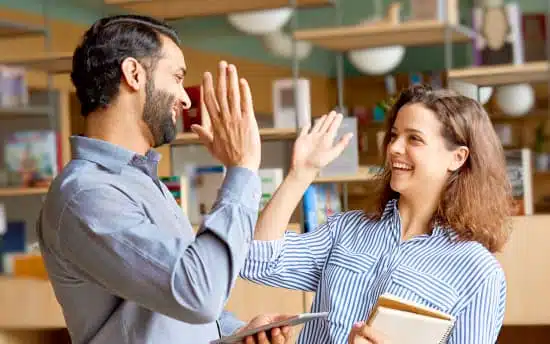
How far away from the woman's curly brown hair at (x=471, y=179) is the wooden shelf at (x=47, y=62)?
2.52m

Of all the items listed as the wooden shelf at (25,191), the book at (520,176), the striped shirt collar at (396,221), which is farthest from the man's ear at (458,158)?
the wooden shelf at (25,191)

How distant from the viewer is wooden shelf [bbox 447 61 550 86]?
380 cm

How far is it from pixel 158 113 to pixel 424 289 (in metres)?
0.68

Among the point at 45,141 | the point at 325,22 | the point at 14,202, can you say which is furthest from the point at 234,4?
the point at 325,22

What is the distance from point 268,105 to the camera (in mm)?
7656

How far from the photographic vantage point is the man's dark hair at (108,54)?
155 centimetres

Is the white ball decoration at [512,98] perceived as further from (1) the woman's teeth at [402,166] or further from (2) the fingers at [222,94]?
(2) the fingers at [222,94]

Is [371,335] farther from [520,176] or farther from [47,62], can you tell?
[47,62]

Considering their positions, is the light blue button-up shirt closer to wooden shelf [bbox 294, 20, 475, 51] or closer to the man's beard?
the man's beard

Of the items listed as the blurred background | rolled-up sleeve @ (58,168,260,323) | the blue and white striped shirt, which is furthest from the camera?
the blurred background

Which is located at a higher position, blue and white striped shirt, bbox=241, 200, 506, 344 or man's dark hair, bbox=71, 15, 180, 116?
man's dark hair, bbox=71, 15, 180, 116

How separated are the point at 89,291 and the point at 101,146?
238 mm

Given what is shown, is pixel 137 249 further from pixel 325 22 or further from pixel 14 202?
pixel 325 22

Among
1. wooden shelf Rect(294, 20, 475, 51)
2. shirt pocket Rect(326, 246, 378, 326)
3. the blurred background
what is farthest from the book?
shirt pocket Rect(326, 246, 378, 326)
